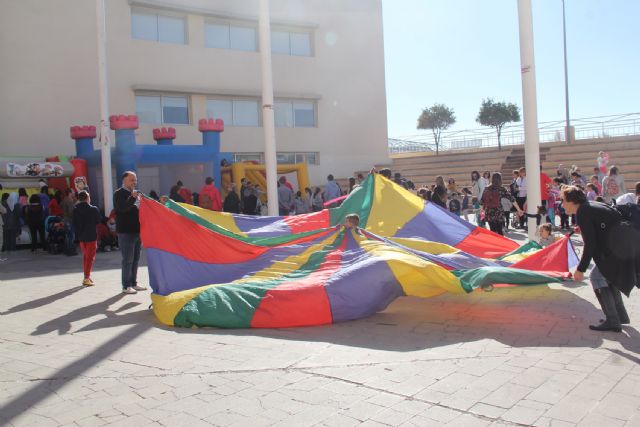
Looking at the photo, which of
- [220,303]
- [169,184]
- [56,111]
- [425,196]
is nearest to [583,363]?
[220,303]

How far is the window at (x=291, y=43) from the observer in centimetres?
2780

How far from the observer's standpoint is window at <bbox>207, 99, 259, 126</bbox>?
26062mm

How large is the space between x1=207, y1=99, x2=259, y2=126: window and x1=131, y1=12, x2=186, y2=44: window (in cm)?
309

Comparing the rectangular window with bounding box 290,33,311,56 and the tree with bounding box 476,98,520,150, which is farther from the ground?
the rectangular window with bounding box 290,33,311,56

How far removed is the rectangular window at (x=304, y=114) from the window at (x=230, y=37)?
349 centimetres

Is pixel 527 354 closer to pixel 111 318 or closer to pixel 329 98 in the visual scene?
pixel 111 318

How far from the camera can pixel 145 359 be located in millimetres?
5281

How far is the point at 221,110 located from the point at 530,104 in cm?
1863

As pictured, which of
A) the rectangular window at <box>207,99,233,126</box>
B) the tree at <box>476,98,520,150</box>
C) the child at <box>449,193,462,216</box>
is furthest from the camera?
the tree at <box>476,98,520,150</box>

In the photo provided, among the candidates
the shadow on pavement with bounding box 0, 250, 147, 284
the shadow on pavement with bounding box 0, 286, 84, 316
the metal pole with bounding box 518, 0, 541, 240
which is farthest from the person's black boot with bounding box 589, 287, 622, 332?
the shadow on pavement with bounding box 0, 250, 147, 284

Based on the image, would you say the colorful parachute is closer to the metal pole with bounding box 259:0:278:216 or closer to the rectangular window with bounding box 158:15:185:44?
the metal pole with bounding box 259:0:278:216

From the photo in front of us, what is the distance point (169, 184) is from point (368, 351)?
53.7 feet

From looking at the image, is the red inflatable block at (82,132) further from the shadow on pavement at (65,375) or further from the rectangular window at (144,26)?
the shadow on pavement at (65,375)

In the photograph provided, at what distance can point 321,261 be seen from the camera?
7336 millimetres
